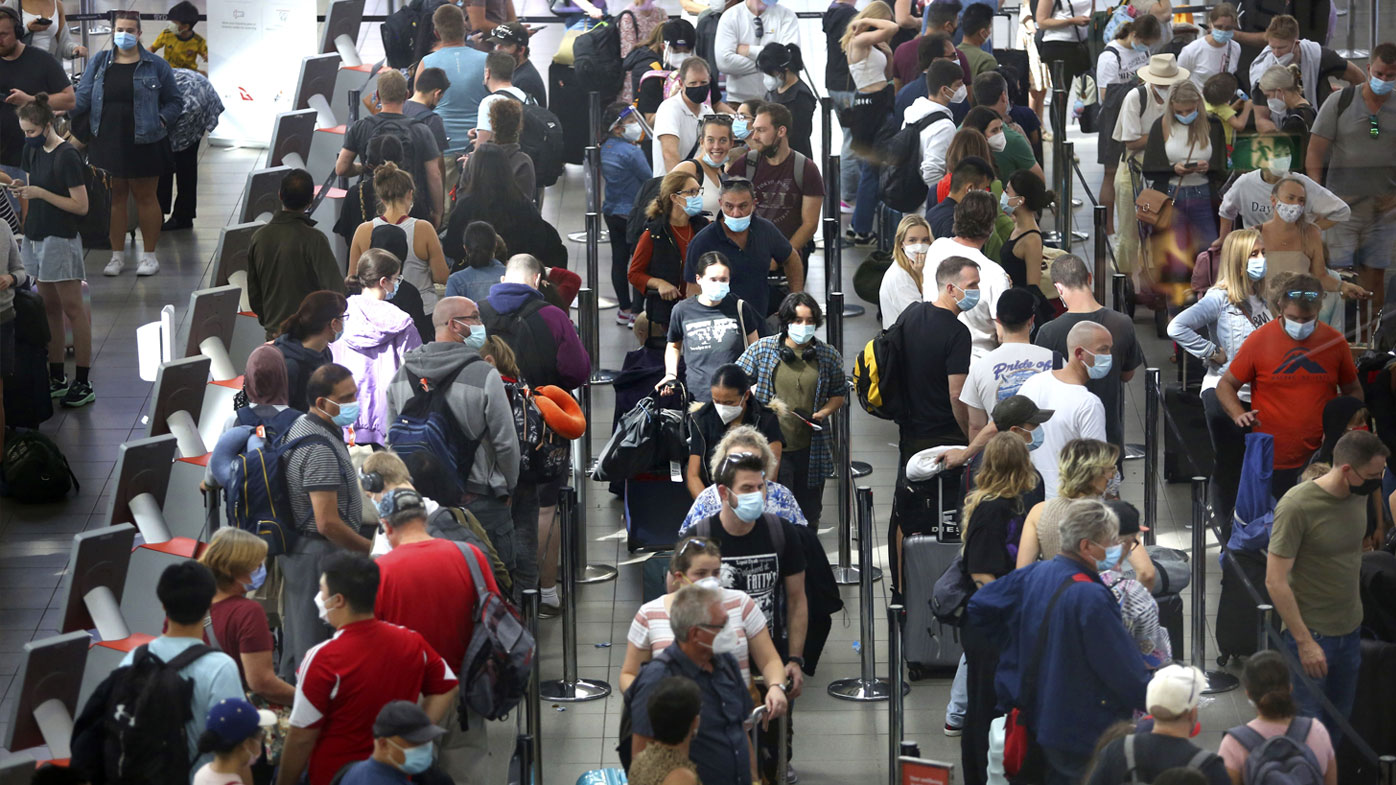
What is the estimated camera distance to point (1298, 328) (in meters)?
9.16

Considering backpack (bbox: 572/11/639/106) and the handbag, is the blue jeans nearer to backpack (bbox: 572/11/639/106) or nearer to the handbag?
the handbag

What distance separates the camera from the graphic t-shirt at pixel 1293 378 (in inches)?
365

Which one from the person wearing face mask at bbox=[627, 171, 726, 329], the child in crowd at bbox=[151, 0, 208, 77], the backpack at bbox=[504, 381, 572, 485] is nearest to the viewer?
the backpack at bbox=[504, 381, 572, 485]

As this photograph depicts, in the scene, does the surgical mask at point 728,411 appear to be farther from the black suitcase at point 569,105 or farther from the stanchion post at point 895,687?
the black suitcase at point 569,105

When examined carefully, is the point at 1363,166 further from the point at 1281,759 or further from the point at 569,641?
the point at 1281,759

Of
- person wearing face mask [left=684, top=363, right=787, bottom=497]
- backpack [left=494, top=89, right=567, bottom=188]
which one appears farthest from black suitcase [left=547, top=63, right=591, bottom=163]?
person wearing face mask [left=684, top=363, right=787, bottom=497]

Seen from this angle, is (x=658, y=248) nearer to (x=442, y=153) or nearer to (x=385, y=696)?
(x=442, y=153)

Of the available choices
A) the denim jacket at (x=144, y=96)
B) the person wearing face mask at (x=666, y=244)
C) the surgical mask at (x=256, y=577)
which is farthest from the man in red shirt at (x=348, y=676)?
the denim jacket at (x=144, y=96)

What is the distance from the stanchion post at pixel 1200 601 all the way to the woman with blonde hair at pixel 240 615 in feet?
14.3

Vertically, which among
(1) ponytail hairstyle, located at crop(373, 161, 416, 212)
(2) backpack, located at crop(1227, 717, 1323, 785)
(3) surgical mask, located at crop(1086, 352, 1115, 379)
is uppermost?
(1) ponytail hairstyle, located at crop(373, 161, 416, 212)

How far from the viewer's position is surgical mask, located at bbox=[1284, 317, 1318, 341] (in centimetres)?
914

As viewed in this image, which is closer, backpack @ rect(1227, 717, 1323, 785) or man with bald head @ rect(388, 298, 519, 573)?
backpack @ rect(1227, 717, 1323, 785)

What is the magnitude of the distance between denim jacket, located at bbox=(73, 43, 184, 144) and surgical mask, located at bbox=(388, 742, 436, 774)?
30.5 feet

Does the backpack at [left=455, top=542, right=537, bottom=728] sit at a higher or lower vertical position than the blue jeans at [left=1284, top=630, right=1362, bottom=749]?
higher
